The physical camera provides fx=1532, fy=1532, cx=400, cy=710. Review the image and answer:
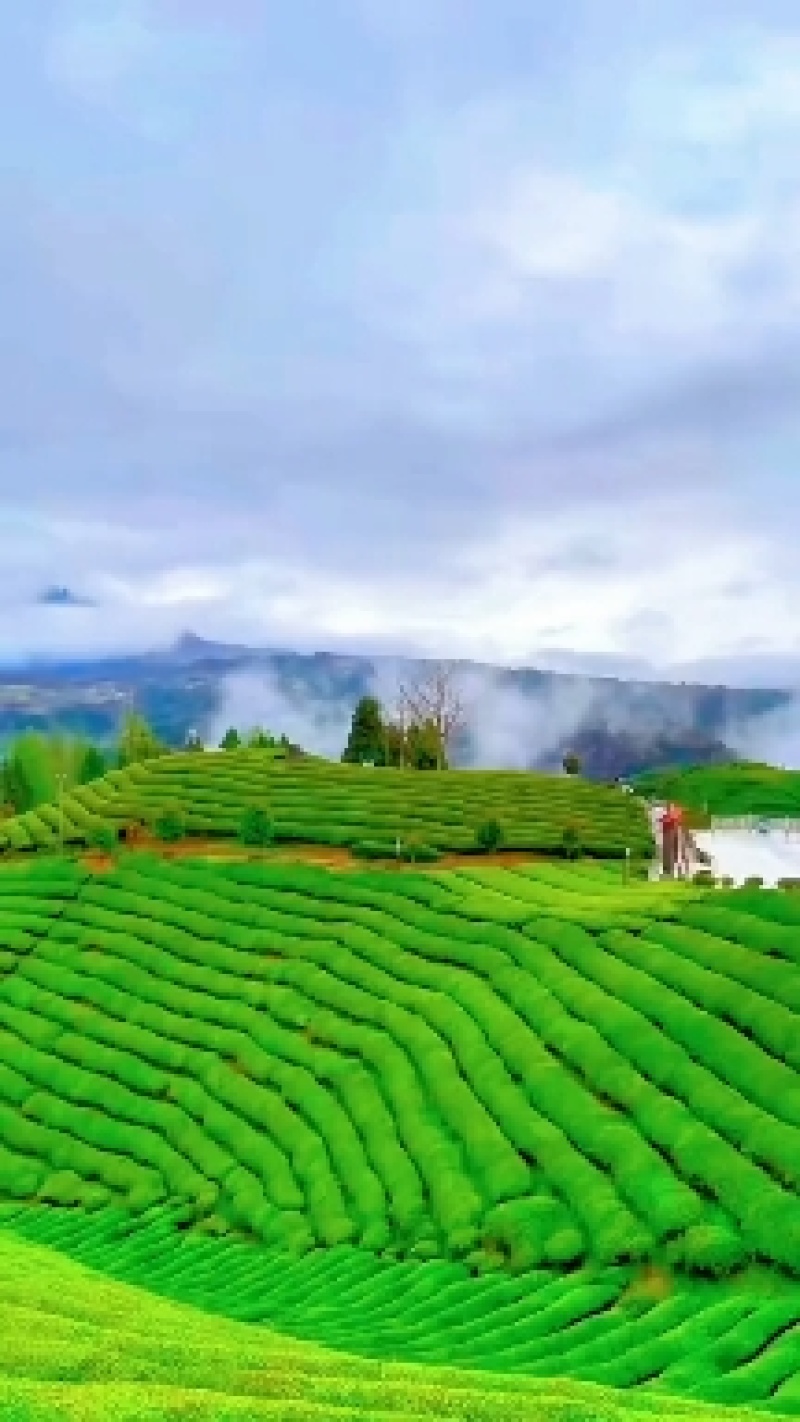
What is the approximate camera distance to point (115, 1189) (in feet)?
142

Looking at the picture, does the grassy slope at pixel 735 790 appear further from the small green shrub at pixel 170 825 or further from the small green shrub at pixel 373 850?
the small green shrub at pixel 170 825

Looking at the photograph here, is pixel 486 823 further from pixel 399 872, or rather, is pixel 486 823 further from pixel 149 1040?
pixel 149 1040

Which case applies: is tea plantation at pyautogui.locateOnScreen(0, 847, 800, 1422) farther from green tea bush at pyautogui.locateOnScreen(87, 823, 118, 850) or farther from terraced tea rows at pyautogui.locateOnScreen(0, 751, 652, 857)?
terraced tea rows at pyautogui.locateOnScreen(0, 751, 652, 857)

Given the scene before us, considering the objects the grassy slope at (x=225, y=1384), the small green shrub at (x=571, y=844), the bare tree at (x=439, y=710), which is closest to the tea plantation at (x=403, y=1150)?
the grassy slope at (x=225, y=1384)

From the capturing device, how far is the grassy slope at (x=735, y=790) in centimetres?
12088

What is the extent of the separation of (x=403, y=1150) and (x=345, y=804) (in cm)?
4362

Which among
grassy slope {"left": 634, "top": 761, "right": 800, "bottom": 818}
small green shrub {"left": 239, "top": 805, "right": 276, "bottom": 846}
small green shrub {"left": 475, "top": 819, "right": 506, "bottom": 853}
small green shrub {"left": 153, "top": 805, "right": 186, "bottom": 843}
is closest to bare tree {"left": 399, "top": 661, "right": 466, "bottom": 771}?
grassy slope {"left": 634, "top": 761, "right": 800, "bottom": 818}

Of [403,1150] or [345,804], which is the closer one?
[403,1150]

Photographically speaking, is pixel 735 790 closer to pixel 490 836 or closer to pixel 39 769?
pixel 39 769

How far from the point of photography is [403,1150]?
3744 cm

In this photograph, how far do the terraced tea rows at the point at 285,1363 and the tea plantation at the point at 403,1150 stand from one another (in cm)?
7

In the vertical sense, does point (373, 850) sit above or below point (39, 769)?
below

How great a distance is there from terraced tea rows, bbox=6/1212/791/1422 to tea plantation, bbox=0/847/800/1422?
7 cm

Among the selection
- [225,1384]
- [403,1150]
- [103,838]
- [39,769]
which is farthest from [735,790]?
[225,1384]
